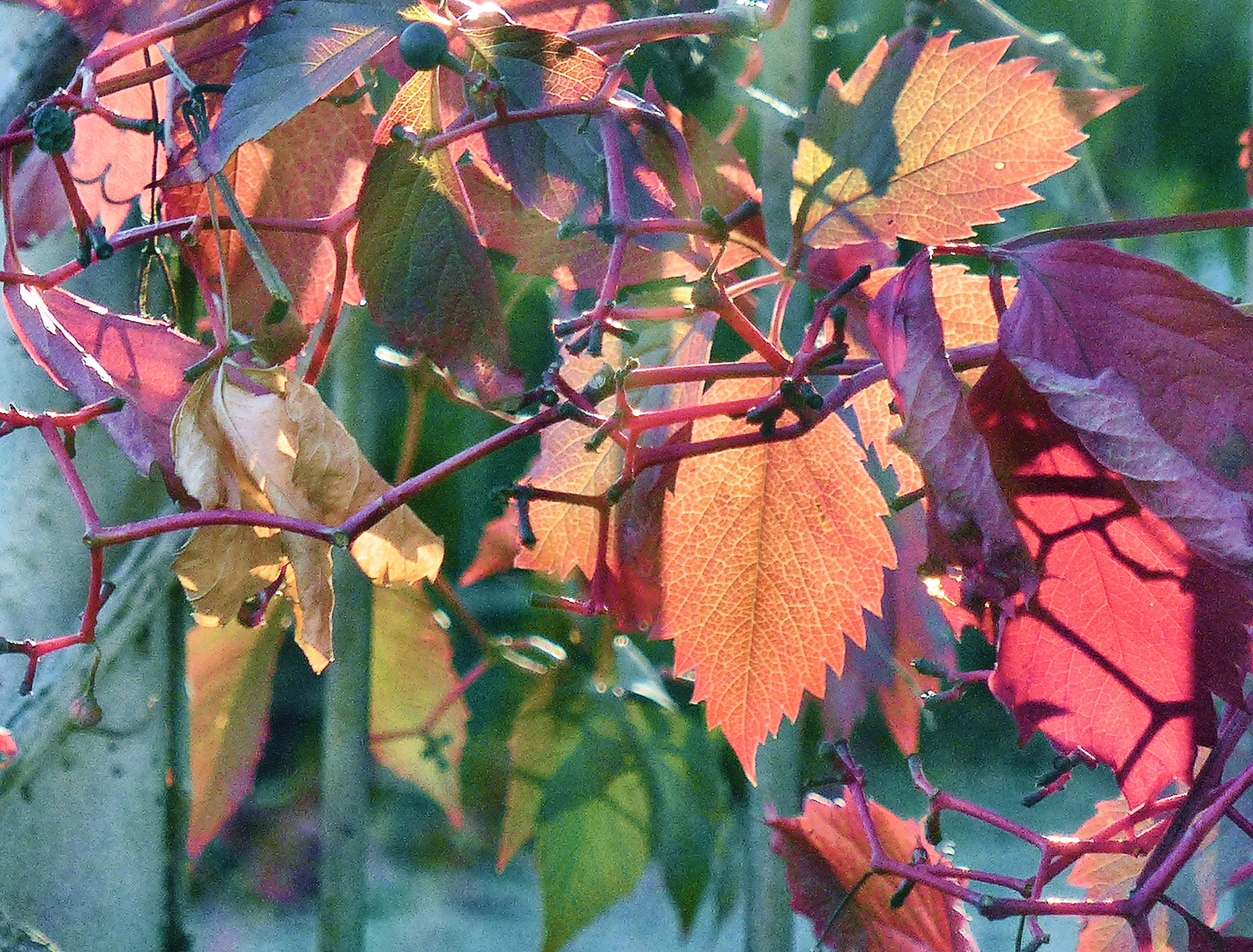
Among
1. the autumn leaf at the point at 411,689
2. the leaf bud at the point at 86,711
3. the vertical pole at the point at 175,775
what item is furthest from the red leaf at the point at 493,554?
the leaf bud at the point at 86,711

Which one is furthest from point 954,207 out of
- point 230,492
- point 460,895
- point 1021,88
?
point 460,895

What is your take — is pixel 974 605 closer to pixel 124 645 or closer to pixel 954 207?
pixel 954 207

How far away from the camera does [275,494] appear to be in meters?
0.20

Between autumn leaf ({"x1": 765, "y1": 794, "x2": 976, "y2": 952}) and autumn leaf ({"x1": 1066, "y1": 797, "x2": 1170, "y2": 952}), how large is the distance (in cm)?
4

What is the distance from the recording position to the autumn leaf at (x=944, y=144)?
23cm

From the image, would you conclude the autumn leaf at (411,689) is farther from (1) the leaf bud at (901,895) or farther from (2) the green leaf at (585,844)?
(1) the leaf bud at (901,895)

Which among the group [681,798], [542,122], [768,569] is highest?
[542,122]

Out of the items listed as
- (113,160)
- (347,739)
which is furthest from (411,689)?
(113,160)

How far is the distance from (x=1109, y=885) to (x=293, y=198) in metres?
0.30

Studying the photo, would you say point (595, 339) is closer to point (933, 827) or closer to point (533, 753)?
point (933, 827)

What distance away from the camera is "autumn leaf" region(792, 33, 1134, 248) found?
0.74 feet

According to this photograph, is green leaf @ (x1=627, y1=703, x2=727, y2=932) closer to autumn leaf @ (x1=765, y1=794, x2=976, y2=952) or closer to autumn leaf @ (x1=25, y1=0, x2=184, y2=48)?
autumn leaf @ (x1=765, y1=794, x2=976, y2=952)

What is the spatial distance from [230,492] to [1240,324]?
0.63ft

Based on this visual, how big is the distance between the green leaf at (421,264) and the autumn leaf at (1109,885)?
0.67ft
